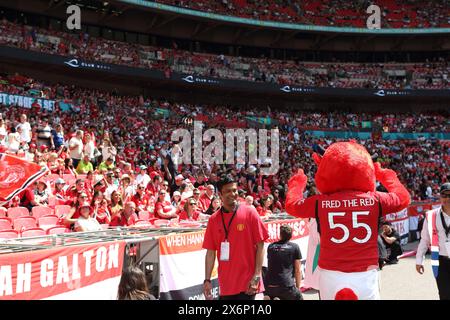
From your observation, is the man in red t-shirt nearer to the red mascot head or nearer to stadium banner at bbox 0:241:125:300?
the red mascot head

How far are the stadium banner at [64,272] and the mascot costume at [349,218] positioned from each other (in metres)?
2.35

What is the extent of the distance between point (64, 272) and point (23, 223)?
12.0 feet

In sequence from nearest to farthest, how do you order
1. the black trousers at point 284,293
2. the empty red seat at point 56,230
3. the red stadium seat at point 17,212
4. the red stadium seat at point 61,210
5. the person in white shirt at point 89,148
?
the black trousers at point 284,293
the empty red seat at point 56,230
the red stadium seat at point 17,212
the red stadium seat at point 61,210
the person in white shirt at point 89,148

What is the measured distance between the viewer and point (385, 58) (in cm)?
4188

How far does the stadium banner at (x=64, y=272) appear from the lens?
14.7ft

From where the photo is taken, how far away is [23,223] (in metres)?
8.33

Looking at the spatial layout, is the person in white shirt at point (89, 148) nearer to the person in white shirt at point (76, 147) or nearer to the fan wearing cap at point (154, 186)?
the person in white shirt at point (76, 147)

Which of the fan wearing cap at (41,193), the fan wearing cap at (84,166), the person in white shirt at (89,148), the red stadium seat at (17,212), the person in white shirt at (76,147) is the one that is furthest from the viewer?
the person in white shirt at (89,148)

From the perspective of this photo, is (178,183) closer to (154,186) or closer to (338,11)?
(154,186)

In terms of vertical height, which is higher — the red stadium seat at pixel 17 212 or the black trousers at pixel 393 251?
the red stadium seat at pixel 17 212

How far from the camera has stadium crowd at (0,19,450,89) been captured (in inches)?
1130

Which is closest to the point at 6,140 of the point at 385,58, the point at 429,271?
the point at 429,271

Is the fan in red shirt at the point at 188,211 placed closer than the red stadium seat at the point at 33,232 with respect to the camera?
No

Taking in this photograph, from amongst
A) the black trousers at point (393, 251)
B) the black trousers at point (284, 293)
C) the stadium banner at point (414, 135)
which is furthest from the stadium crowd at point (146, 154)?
the black trousers at point (393, 251)
